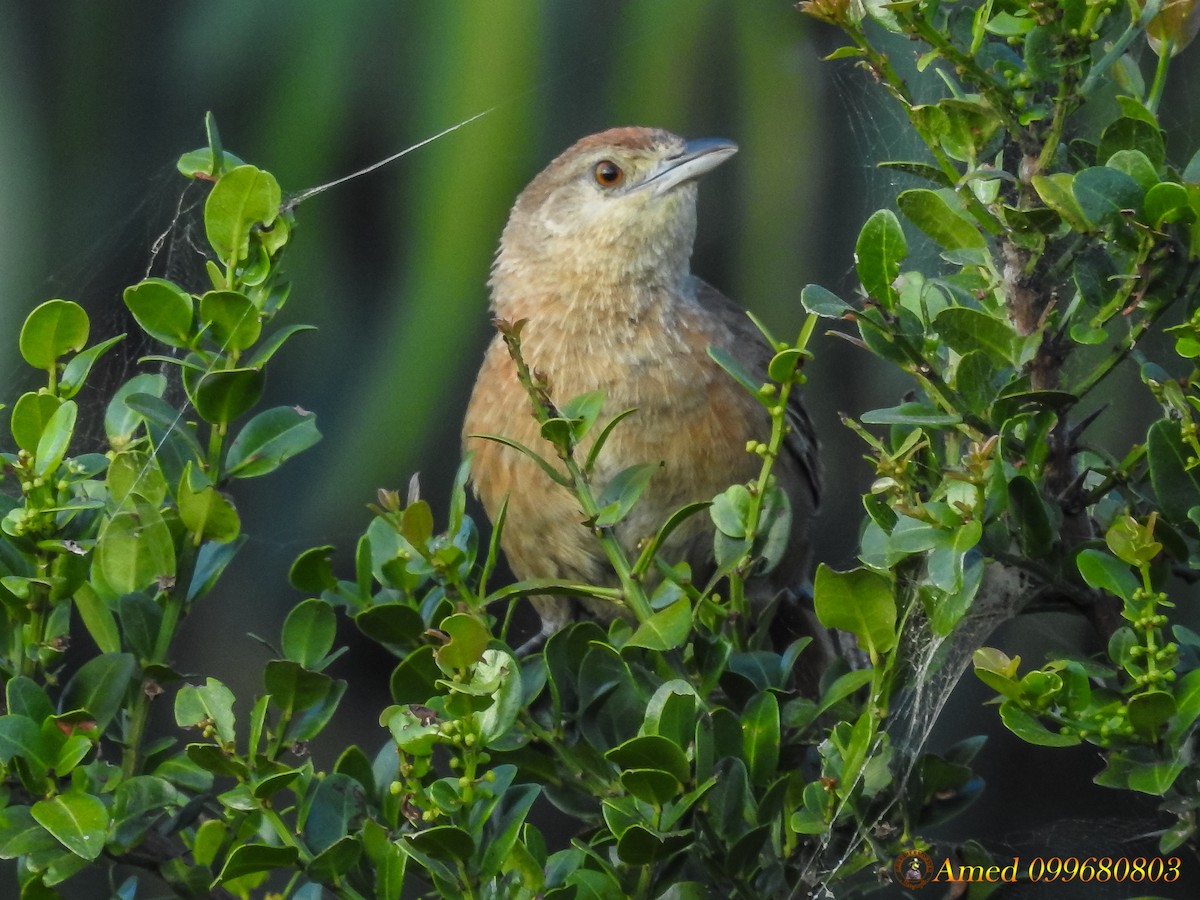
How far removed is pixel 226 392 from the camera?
1.14 meters

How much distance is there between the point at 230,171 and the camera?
1.17m

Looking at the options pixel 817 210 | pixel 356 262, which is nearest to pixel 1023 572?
pixel 817 210

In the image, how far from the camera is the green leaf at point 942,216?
109cm

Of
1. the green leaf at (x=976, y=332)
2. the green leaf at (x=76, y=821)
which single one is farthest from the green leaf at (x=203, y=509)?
the green leaf at (x=976, y=332)

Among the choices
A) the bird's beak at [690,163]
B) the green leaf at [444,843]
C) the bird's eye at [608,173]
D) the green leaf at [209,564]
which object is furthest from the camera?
the bird's eye at [608,173]

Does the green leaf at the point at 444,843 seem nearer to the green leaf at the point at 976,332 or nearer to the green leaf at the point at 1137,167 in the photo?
the green leaf at the point at 976,332

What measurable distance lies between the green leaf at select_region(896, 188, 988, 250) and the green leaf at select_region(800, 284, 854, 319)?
0.36 ft

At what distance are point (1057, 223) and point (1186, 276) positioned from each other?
0.10 metres

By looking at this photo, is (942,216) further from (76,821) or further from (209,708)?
(76,821)

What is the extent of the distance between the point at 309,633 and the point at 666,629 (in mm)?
335

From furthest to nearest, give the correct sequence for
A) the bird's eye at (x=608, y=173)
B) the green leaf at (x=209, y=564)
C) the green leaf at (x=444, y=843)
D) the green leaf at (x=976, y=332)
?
the bird's eye at (x=608, y=173), the green leaf at (x=209, y=564), the green leaf at (x=976, y=332), the green leaf at (x=444, y=843)

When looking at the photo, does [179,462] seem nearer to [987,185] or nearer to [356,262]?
[987,185]

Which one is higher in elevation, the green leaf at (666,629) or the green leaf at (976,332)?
the green leaf at (976,332)

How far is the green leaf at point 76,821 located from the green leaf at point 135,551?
20cm
